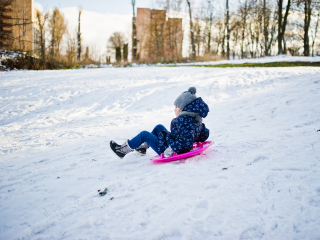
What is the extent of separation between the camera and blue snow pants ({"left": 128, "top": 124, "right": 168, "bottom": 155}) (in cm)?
282

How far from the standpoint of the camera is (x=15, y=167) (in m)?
2.99

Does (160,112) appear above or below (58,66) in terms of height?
below

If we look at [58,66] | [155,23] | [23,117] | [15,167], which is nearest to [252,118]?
[15,167]

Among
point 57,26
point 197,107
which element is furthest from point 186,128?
point 57,26

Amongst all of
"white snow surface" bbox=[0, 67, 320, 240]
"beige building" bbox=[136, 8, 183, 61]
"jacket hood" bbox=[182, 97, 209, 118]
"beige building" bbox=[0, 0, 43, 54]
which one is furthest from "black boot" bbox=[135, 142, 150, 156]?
"beige building" bbox=[136, 8, 183, 61]

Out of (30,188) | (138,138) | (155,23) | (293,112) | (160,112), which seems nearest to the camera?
(30,188)

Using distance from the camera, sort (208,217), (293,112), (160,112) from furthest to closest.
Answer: (160,112) → (293,112) → (208,217)

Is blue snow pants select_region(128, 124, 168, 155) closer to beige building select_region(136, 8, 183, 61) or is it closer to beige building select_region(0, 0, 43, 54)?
beige building select_region(0, 0, 43, 54)

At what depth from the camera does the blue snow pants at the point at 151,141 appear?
9.26ft

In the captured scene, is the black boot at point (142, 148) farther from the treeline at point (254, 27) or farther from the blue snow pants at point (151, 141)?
the treeline at point (254, 27)

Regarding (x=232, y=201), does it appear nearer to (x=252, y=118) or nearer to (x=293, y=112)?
(x=252, y=118)

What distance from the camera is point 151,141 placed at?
288cm

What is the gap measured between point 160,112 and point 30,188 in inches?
163

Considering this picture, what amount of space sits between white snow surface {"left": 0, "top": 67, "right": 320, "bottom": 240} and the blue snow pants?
0.28 metres
